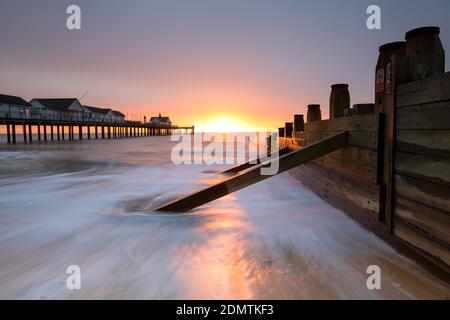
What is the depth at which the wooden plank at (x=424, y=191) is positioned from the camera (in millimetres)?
2494

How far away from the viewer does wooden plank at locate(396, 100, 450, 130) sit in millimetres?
2516

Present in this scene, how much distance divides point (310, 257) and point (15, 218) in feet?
17.4

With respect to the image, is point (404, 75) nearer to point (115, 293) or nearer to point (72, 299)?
point (115, 293)

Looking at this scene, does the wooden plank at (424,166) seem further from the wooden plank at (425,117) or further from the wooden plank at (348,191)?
the wooden plank at (348,191)

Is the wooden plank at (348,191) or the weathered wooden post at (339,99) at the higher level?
the weathered wooden post at (339,99)

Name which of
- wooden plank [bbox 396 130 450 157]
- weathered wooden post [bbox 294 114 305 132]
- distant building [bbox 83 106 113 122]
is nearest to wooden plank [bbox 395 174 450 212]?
wooden plank [bbox 396 130 450 157]

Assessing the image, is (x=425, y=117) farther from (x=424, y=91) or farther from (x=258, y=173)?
(x=258, y=173)

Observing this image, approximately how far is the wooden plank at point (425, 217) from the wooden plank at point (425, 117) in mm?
761

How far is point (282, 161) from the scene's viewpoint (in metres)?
4.78

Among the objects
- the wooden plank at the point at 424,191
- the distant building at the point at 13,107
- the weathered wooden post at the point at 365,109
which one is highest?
the distant building at the point at 13,107

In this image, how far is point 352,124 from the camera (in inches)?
182

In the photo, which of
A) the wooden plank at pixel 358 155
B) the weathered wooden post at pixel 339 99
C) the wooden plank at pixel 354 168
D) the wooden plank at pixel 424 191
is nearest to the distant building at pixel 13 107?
the weathered wooden post at pixel 339 99

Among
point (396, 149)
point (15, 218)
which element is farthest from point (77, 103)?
point (396, 149)

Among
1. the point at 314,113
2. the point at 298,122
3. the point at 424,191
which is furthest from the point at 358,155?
the point at 298,122
